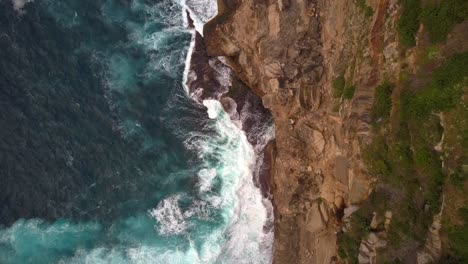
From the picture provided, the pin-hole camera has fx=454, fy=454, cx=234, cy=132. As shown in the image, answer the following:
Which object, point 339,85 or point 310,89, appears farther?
point 310,89

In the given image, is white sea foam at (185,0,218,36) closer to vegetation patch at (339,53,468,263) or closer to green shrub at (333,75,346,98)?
green shrub at (333,75,346,98)

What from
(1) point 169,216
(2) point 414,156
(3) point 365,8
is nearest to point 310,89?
(3) point 365,8

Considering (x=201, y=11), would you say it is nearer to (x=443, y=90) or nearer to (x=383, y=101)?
(x=383, y=101)

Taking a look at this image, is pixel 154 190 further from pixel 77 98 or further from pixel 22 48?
pixel 22 48

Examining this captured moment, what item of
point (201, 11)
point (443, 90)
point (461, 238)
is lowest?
point (461, 238)

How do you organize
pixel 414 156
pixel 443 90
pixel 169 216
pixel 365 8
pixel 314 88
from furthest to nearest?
pixel 169 216
pixel 314 88
pixel 365 8
pixel 414 156
pixel 443 90

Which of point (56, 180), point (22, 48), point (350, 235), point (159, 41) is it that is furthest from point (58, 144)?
point (350, 235)

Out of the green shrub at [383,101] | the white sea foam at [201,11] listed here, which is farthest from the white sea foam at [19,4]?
the green shrub at [383,101]

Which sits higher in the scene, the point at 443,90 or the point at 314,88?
the point at 314,88
